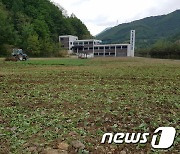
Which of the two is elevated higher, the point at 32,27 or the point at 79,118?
the point at 32,27

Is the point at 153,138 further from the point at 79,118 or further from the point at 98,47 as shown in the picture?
the point at 98,47

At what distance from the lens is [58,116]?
572 centimetres

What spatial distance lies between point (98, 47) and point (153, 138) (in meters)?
93.7

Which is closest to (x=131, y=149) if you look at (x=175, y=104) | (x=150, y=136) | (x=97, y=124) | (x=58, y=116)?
(x=150, y=136)

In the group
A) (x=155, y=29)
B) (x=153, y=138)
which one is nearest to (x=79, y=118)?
(x=153, y=138)

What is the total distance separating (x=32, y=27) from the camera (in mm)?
71750

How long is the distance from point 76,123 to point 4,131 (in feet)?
4.67

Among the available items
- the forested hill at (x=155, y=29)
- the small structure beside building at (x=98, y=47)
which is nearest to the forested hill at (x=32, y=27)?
the small structure beside building at (x=98, y=47)

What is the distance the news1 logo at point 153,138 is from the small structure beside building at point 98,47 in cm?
8816

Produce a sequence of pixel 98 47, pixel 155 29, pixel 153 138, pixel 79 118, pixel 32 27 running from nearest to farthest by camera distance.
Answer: pixel 153 138 < pixel 79 118 < pixel 32 27 < pixel 98 47 < pixel 155 29

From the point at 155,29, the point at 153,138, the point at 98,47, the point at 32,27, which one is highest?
the point at 155,29

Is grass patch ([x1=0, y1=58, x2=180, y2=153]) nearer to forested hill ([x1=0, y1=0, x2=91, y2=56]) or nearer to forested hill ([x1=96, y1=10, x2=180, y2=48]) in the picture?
forested hill ([x1=0, y1=0, x2=91, y2=56])

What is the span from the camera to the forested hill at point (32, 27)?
5690 cm

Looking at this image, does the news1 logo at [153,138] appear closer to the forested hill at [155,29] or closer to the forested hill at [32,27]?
the forested hill at [32,27]
